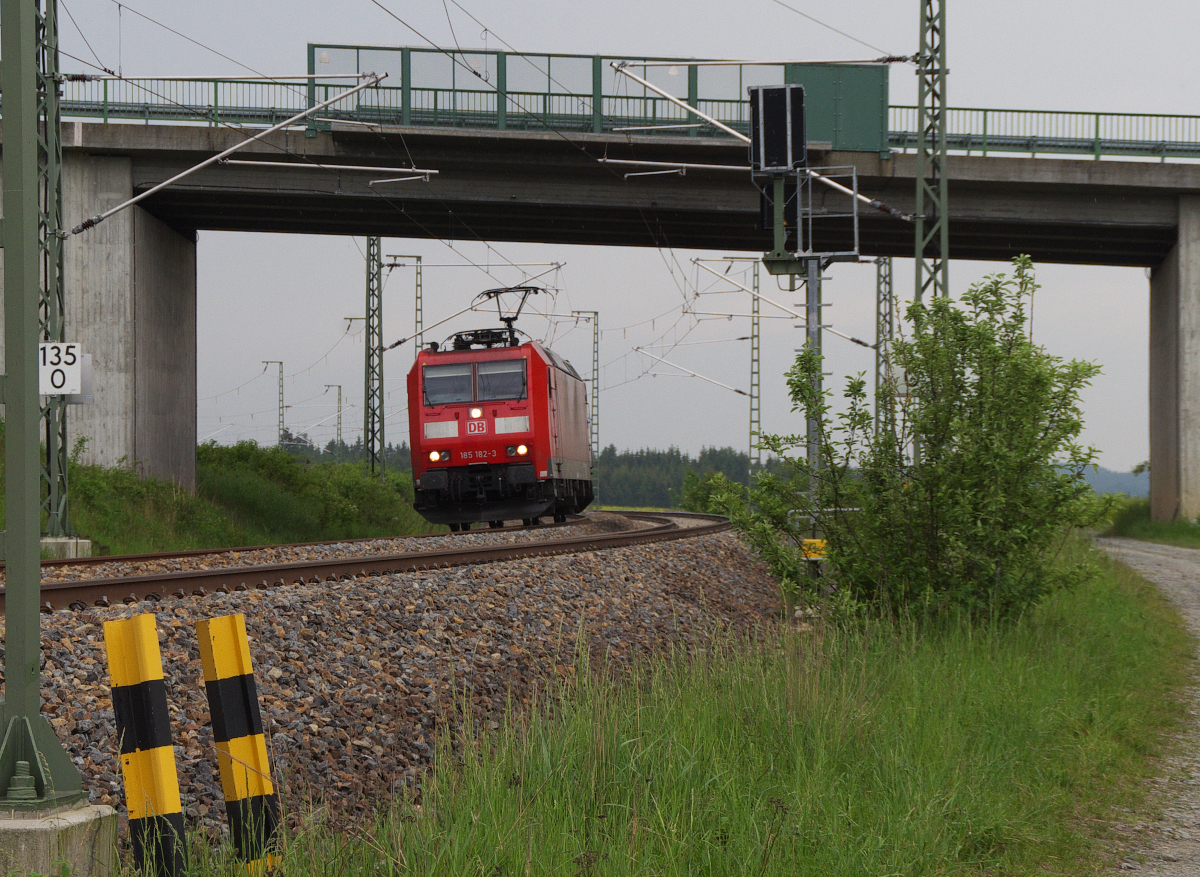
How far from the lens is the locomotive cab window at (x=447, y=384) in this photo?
2244 centimetres

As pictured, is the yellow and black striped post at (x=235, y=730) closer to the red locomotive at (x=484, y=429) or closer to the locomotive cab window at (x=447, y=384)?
the red locomotive at (x=484, y=429)

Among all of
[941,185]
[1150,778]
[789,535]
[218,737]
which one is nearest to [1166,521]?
[941,185]

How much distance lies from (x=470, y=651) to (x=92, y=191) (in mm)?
20883

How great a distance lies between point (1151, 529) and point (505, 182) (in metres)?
19.1

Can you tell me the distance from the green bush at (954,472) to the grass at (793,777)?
136cm

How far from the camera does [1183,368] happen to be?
1108 inches

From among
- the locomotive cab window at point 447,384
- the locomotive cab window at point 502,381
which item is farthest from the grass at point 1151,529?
the locomotive cab window at point 447,384

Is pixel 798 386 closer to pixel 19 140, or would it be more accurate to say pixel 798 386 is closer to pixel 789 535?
pixel 789 535

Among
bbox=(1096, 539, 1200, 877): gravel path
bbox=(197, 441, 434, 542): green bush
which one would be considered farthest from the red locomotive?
bbox=(1096, 539, 1200, 877): gravel path

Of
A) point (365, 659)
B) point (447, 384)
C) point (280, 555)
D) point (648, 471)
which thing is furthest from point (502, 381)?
point (648, 471)

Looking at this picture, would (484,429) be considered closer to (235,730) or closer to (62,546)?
(62,546)

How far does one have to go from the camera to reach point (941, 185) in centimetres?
1803

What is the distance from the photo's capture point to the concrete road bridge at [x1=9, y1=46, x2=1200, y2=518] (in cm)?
2366

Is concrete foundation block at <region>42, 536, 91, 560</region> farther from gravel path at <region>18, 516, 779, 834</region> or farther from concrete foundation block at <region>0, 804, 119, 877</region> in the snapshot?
concrete foundation block at <region>0, 804, 119, 877</region>
